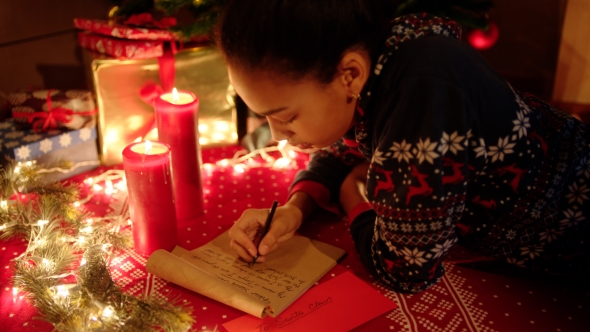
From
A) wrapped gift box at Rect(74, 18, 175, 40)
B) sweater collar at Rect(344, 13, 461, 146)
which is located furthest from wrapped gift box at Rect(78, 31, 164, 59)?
sweater collar at Rect(344, 13, 461, 146)

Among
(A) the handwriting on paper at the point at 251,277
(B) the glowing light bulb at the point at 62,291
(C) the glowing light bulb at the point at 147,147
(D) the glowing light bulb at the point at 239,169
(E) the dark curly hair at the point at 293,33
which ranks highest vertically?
(E) the dark curly hair at the point at 293,33

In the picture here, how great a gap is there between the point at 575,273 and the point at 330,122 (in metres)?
0.51

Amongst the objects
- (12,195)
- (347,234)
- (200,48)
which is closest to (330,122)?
(347,234)

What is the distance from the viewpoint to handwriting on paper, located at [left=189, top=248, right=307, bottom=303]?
850 millimetres

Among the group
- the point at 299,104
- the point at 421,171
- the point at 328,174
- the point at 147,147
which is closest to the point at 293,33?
the point at 299,104

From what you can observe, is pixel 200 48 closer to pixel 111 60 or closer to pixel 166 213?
pixel 111 60

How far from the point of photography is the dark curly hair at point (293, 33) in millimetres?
674

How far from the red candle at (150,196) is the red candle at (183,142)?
0.08m

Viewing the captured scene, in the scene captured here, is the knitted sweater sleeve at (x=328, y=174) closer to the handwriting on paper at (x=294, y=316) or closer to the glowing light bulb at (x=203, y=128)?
the handwriting on paper at (x=294, y=316)

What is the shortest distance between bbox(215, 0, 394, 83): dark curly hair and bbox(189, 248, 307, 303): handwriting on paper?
35cm

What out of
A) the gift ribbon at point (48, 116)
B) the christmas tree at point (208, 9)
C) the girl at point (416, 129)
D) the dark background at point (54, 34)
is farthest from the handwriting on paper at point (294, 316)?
the dark background at point (54, 34)

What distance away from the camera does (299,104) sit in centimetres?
76

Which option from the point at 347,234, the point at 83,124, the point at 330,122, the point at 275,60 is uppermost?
the point at 275,60

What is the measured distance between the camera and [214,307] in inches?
33.0
